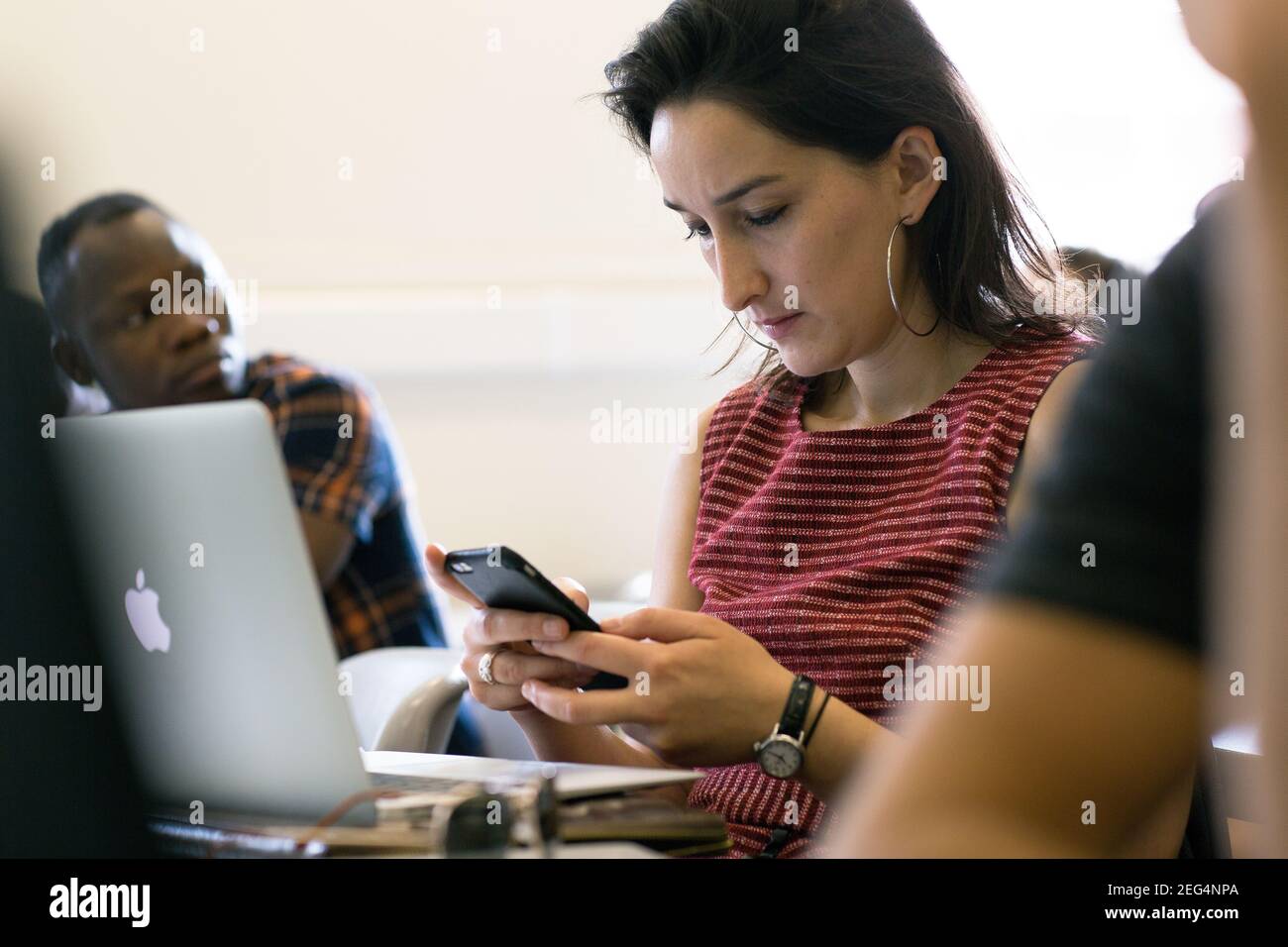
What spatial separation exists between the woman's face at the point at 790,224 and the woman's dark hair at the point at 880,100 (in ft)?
0.08

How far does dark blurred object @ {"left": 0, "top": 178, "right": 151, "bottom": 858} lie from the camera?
41 cm

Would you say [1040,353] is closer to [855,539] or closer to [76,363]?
[855,539]

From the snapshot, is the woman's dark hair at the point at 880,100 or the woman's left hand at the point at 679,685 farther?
the woman's dark hair at the point at 880,100

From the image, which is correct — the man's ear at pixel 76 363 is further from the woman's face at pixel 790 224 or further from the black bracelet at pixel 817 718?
the black bracelet at pixel 817 718

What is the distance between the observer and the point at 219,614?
77 centimetres

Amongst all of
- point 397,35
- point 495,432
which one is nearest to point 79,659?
point 495,432

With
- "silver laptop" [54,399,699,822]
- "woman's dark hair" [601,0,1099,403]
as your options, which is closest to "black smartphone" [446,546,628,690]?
"silver laptop" [54,399,699,822]

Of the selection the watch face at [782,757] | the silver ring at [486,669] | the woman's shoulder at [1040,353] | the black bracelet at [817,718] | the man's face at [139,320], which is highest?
the man's face at [139,320]

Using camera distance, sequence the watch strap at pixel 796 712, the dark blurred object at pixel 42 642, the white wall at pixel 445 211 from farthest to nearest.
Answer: the white wall at pixel 445 211 → the watch strap at pixel 796 712 → the dark blurred object at pixel 42 642

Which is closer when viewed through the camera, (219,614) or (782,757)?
(219,614)

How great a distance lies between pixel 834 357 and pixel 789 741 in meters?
0.42

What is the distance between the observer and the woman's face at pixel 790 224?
1.21 meters

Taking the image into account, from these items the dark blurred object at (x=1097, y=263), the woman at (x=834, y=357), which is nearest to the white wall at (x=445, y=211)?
the dark blurred object at (x=1097, y=263)

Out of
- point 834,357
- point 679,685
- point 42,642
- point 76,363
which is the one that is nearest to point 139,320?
point 76,363
